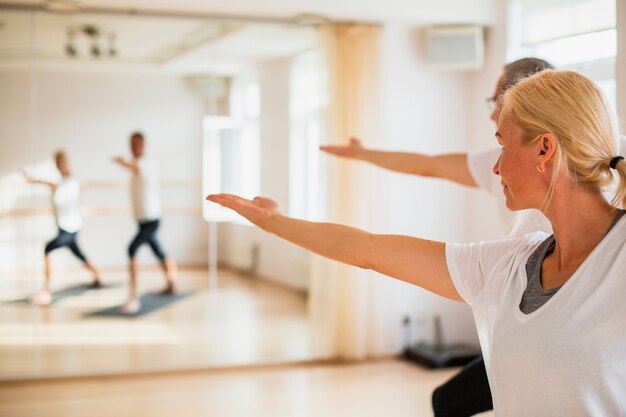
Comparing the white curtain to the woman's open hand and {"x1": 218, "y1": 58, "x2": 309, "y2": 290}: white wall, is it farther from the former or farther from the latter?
the woman's open hand

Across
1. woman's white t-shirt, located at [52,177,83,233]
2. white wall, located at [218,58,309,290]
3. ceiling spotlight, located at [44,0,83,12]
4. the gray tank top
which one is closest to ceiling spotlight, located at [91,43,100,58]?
ceiling spotlight, located at [44,0,83,12]

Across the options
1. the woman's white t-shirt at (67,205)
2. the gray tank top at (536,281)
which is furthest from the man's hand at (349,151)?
the woman's white t-shirt at (67,205)

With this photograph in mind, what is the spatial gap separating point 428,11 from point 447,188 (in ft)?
4.19

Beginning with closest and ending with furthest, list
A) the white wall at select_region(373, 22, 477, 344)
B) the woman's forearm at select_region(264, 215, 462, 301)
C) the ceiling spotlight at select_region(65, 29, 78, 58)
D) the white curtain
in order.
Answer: the woman's forearm at select_region(264, 215, 462, 301), the ceiling spotlight at select_region(65, 29, 78, 58), the white curtain, the white wall at select_region(373, 22, 477, 344)

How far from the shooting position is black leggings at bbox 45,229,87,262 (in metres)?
4.64

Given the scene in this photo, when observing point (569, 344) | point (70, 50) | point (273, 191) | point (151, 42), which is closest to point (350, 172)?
point (273, 191)

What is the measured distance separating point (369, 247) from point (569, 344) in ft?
1.58

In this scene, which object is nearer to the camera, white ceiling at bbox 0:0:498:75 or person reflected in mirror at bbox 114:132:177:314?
white ceiling at bbox 0:0:498:75

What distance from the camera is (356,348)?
5.11 metres

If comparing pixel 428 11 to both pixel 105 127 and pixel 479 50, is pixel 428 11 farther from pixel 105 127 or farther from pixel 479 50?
pixel 105 127

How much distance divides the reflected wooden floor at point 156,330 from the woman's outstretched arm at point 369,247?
333 centimetres

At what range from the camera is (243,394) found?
432cm

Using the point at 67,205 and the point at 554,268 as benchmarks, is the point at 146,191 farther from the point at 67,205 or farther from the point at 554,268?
the point at 554,268

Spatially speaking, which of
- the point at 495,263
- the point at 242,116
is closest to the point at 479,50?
the point at 242,116
